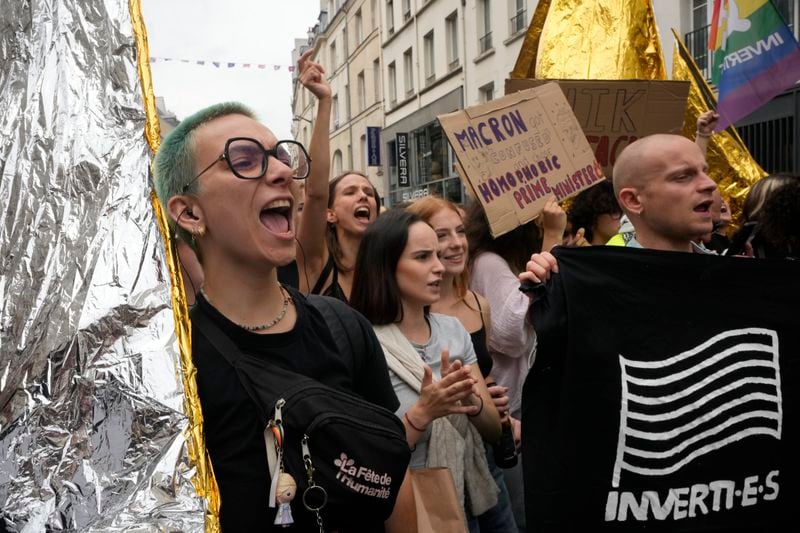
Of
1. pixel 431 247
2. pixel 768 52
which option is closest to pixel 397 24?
pixel 768 52

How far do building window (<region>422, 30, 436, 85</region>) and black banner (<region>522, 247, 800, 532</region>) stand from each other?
19724 millimetres

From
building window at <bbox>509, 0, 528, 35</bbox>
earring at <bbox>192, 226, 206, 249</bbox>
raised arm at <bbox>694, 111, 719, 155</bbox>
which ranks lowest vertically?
earring at <bbox>192, 226, 206, 249</bbox>

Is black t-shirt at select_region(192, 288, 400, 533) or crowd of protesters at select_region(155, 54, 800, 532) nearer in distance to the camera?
black t-shirt at select_region(192, 288, 400, 533)

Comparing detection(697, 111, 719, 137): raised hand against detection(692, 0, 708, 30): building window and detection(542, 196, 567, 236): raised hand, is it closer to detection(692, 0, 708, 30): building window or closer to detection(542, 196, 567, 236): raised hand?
detection(542, 196, 567, 236): raised hand

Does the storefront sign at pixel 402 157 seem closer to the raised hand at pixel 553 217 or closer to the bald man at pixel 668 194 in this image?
the raised hand at pixel 553 217

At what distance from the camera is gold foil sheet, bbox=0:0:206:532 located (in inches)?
35.3

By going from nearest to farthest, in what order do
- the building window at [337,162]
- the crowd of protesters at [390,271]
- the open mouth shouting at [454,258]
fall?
the crowd of protesters at [390,271] → the open mouth shouting at [454,258] → the building window at [337,162]

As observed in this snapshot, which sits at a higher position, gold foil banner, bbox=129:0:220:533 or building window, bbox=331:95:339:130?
building window, bbox=331:95:339:130

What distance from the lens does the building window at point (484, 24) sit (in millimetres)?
17281

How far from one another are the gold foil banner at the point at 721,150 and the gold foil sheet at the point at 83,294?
412 cm

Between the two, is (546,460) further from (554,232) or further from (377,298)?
(554,232)

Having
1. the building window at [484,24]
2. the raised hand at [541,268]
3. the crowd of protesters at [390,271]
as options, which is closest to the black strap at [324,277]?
the crowd of protesters at [390,271]

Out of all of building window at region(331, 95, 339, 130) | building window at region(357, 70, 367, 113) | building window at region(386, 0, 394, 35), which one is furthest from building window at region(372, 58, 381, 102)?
building window at region(331, 95, 339, 130)

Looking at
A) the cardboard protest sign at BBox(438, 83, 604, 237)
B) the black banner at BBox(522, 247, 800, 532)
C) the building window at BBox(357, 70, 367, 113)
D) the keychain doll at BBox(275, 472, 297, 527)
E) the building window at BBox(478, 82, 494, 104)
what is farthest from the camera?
the building window at BBox(357, 70, 367, 113)
